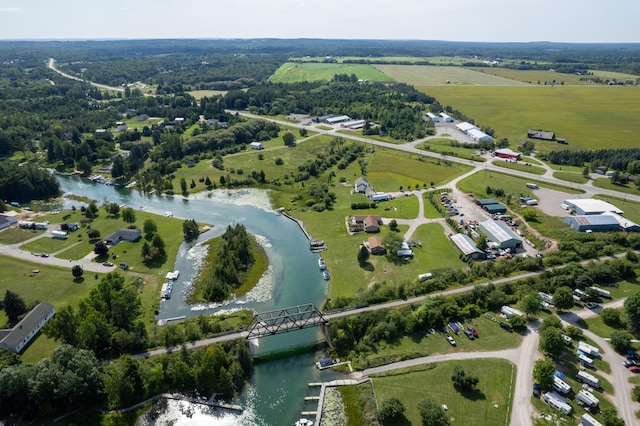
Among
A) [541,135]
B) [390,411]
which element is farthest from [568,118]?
[390,411]

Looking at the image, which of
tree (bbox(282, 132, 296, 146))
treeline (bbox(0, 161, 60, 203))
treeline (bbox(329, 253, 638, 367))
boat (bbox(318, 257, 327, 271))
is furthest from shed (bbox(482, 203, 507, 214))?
treeline (bbox(0, 161, 60, 203))

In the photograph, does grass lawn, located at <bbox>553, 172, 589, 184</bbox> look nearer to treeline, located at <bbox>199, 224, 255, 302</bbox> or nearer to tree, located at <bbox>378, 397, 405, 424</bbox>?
treeline, located at <bbox>199, 224, 255, 302</bbox>

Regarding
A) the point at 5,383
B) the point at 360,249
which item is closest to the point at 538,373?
the point at 360,249

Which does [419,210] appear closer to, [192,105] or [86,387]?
[86,387]

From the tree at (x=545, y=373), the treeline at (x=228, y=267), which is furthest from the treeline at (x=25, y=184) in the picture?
the tree at (x=545, y=373)

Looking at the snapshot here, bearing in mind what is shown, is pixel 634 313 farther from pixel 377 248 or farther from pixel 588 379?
pixel 377 248

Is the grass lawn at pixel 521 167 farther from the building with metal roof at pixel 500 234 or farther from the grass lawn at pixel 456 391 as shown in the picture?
the grass lawn at pixel 456 391

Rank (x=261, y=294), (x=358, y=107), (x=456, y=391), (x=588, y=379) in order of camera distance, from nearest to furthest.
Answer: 1. (x=456, y=391)
2. (x=588, y=379)
3. (x=261, y=294)
4. (x=358, y=107)
